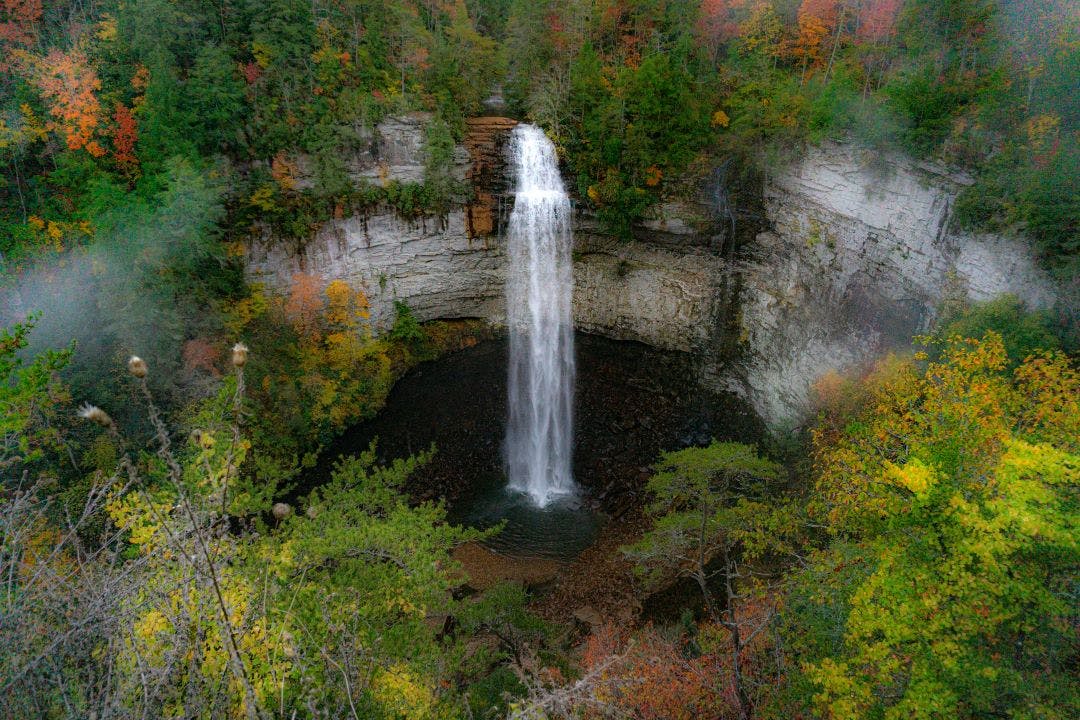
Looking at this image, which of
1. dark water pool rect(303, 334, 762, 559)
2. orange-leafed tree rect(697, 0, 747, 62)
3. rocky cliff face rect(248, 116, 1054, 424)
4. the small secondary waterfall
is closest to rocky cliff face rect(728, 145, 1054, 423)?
rocky cliff face rect(248, 116, 1054, 424)

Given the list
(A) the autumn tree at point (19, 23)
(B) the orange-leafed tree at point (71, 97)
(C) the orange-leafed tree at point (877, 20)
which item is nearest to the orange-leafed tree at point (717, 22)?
(C) the orange-leafed tree at point (877, 20)

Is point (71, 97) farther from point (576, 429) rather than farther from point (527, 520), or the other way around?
point (576, 429)

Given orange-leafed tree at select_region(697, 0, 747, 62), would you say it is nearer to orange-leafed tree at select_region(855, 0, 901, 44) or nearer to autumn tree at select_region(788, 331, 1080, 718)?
orange-leafed tree at select_region(855, 0, 901, 44)

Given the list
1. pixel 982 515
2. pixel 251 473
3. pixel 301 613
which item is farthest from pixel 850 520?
pixel 251 473

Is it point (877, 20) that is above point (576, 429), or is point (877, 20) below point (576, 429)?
above

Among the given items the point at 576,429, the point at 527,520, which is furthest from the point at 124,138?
the point at 576,429
